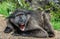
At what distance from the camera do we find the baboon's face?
745cm

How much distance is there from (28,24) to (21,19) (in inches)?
11.0

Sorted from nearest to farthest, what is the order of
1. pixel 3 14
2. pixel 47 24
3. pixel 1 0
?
pixel 47 24, pixel 3 14, pixel 1 0

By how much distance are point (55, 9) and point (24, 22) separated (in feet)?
15.2

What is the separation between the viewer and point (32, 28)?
772 centimetres

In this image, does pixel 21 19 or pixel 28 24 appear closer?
pixel 21 19

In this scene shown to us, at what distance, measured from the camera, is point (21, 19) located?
752 centimetres

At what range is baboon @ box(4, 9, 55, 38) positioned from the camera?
7.54 m

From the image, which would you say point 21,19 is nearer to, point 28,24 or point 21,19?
point 21,19

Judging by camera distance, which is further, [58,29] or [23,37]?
[58,29]

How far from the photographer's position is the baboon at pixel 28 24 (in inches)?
Result: 297

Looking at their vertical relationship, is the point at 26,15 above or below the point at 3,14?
above

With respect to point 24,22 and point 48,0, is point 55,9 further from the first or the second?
point 24,22

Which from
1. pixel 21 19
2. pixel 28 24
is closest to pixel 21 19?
pixel 21 19

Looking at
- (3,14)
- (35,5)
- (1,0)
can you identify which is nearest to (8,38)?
(3,14)
